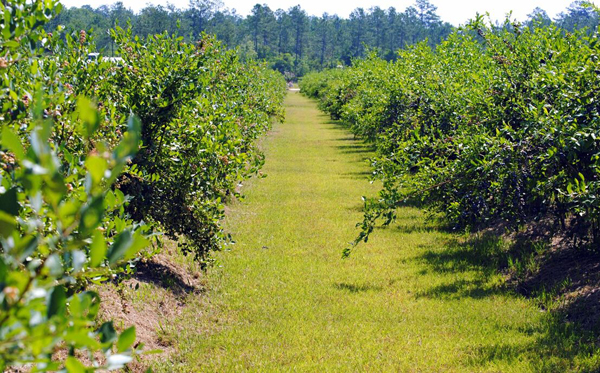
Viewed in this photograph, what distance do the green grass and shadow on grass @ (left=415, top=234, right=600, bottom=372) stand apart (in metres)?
0.03

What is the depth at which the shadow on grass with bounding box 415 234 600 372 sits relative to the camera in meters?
6.25

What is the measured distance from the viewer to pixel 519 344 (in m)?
6.61

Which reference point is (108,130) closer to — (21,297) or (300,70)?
(21,297)

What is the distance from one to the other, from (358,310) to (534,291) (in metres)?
2.21

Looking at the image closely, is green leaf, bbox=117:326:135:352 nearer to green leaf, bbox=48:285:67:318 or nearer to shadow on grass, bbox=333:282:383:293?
green leaf, bbox=48:285:67:318

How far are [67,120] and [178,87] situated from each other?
2772mm

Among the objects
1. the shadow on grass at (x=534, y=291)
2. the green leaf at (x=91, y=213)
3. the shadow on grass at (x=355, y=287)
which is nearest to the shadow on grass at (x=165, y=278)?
the shadow on grass at (x=355, y=287)

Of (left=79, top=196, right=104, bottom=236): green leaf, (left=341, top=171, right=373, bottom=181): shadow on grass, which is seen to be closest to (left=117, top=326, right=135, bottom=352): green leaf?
(left=79, top=196, right=104, bottom=236): green leaf

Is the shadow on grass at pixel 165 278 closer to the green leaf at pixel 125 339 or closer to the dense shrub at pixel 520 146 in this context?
the dense shrub at pixel 520 146

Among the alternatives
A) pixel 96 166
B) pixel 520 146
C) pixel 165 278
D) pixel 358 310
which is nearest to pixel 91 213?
pixel 96 166

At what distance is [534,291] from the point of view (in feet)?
26.6

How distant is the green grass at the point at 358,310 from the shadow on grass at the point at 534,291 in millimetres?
26

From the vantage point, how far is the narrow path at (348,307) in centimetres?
632

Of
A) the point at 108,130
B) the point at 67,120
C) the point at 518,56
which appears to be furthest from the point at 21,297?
the point at 518,56
